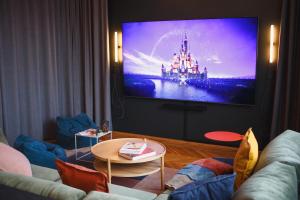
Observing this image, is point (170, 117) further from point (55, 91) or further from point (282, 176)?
point (282, 176)

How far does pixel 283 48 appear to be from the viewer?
3.97 m

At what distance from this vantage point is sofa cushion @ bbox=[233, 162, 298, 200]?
1.45 m

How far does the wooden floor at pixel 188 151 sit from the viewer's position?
164 inches

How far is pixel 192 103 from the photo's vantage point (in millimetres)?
4777

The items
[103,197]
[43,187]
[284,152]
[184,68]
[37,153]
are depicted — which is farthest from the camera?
[184,68]

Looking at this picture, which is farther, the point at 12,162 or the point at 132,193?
the point at 132,193

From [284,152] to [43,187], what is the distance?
1545mm

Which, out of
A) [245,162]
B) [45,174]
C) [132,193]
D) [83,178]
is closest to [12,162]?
[45,174]

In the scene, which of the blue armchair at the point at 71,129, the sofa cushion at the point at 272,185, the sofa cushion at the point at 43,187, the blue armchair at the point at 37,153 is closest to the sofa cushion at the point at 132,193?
the sofa cushion at the point at 43,187

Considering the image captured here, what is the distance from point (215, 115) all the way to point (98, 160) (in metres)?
2.00

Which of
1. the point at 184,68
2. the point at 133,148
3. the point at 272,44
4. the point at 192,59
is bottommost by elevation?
the point at 133,148

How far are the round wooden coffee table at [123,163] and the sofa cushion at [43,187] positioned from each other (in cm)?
136

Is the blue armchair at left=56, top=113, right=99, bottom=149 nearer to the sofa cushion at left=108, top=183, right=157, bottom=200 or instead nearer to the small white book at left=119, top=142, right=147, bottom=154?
the small white book at left=119, top=142, right=147, bottom=154

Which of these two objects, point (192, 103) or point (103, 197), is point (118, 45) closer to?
point (192, 103)
